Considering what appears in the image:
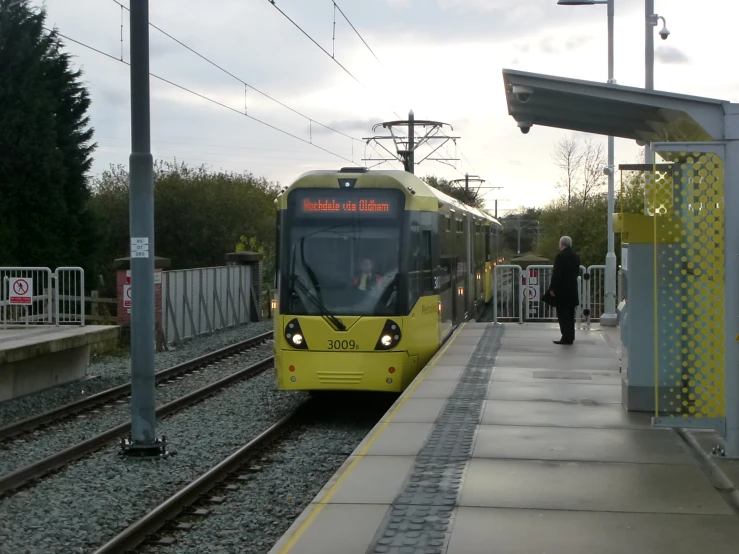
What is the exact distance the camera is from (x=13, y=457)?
10078 mm

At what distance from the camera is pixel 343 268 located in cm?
1191

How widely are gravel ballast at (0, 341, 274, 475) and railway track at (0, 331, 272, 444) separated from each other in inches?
5.7

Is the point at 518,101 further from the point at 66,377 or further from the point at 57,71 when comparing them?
the point at 57,71

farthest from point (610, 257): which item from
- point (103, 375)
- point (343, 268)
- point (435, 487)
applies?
point (435, 487)

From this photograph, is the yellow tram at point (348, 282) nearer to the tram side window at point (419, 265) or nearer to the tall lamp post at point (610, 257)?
the tram side window at point (419, 265)

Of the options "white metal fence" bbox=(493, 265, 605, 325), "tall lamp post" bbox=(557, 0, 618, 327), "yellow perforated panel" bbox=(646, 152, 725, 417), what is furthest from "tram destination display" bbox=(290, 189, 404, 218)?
"tall lamp post" bbox=(557, 0, 618, 327)

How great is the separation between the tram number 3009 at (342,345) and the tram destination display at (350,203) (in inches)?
61.1

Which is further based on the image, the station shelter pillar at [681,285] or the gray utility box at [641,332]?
the gray utility box at [641,332]

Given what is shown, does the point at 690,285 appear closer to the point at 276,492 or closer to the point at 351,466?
the point at 351,466

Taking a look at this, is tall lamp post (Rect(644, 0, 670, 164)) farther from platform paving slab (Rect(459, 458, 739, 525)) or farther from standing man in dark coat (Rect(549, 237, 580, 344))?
platform paving slab (Rect(459, 458, 739, 525))

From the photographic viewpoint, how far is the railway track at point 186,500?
7.00 metres

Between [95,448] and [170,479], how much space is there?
6.11 ft

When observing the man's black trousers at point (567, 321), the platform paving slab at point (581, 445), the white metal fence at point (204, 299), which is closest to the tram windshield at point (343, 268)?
the platform paving slab at point (581, 445)

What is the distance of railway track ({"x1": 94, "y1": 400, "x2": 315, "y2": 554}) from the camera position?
700 centimetres
